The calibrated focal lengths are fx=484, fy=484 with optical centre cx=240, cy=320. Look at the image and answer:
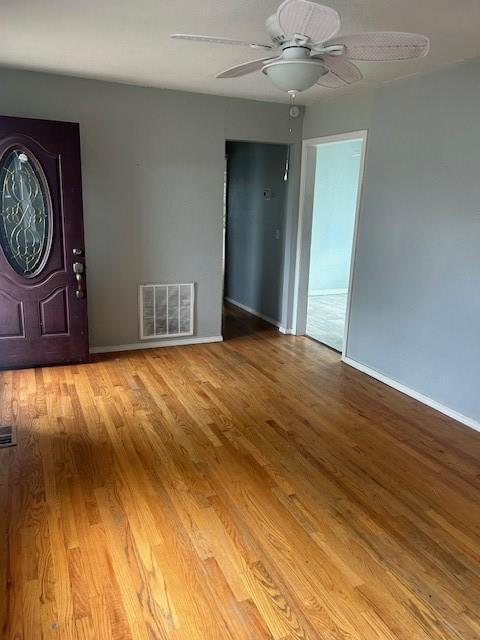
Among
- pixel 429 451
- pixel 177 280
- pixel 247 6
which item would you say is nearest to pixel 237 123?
pixel 177 280

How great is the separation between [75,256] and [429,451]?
3.18 meters

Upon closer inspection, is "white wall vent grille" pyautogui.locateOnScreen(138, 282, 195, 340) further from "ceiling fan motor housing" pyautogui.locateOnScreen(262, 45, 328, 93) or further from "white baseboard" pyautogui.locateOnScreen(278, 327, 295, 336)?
"ceiling fan motor housing" pyautogui.locateOnScreen(262, 45, 328, 93)

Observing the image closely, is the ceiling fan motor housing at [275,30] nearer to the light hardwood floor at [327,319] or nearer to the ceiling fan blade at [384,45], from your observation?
the ceiling fan blade at [384,45]

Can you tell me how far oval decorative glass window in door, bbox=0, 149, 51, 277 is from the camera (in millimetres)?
3953

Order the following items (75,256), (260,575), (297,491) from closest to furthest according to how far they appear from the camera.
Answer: (260,575) < (297,491) < (75,256)

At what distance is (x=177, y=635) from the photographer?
175 cm

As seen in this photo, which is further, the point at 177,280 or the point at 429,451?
the point at 177,280

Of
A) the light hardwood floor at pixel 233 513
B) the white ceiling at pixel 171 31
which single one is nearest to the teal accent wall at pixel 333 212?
the white ceiling at pixel 171 31

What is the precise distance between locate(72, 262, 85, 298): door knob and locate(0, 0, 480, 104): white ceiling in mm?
1556

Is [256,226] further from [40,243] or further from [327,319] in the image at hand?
[40,243]

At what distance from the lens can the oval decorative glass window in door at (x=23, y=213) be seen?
156 inches

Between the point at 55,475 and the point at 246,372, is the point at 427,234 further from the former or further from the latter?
the point at 55,475

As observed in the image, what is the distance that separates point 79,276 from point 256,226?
2662 mm

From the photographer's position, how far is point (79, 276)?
4211 mm
